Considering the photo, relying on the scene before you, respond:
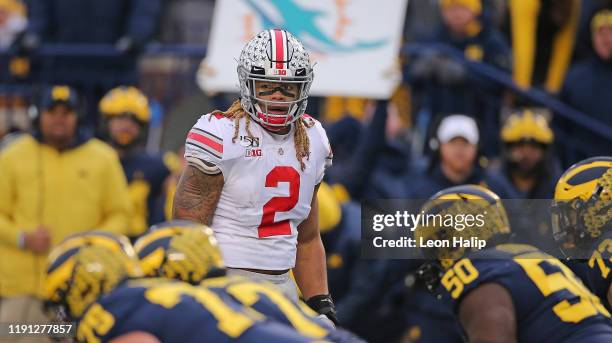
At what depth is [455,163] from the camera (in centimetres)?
912

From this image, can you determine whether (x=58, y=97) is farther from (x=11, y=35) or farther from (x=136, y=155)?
(x=11, y=35)

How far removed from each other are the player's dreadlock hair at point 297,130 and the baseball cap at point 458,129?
284 centimetres

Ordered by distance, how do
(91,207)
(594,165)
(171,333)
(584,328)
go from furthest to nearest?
1. (91,207)
2. (594,165)
3. (584,328)
4. (171,333)

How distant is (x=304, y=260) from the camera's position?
267 inches

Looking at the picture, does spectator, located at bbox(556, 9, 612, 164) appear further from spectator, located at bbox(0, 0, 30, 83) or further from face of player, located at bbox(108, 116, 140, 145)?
spectator, located at bbox(0, 0, 30, 83)

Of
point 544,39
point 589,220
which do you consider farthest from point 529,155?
point 589,220

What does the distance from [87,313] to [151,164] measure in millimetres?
4517

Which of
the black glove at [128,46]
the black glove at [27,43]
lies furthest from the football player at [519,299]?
the black glove at [27,43]

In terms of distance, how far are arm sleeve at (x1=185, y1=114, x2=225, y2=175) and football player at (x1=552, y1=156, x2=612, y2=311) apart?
1.60 m

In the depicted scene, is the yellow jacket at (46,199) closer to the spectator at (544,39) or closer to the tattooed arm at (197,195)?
the tattooed arm at (197,195)

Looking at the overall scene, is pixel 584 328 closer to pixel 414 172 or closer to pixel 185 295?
pixel 185 295

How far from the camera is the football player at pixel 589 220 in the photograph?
20.9 feet

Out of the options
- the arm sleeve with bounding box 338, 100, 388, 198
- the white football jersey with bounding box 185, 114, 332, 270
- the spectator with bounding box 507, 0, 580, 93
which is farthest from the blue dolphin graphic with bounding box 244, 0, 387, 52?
the white football jersey with bounding box 185, 114, 332, 270

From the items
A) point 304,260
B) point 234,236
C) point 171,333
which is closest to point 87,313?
point 171,333
